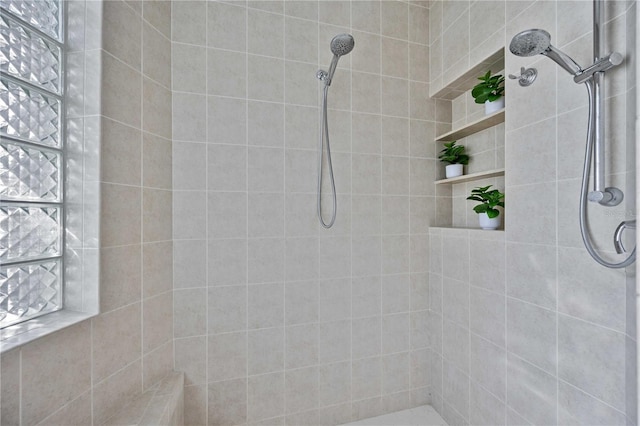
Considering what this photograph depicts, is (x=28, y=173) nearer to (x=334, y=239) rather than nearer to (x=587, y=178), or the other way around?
(x=334, y=239)

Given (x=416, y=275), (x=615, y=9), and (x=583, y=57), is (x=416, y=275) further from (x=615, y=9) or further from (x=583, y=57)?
(x=615, y=9)

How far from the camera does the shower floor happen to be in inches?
64.9

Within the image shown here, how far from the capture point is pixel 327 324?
1.63 metres

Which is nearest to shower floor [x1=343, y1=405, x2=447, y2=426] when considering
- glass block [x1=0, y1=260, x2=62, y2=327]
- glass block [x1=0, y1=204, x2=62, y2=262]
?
glass block [x1=0, y1=260, x2=62, y2=327]

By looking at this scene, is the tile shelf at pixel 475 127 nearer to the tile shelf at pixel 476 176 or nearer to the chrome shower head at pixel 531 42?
the tile shelf at pixel 476 176

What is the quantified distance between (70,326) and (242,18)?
4.93 ft

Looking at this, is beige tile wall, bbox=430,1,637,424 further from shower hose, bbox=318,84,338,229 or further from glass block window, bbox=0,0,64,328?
glass block window, bbox=0,0,64,328

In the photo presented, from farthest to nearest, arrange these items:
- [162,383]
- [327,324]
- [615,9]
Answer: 1. [327,324]
2. [162,383]
3. [615,9]

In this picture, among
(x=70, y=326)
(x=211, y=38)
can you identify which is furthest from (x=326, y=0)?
(x=70, y=326)

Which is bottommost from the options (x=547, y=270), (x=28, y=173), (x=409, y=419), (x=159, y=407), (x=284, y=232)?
(x=409, y=419)

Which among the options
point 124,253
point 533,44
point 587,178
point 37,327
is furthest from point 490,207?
point 37,327

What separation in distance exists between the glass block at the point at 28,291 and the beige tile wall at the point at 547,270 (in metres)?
1.72

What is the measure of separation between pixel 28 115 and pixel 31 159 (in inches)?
5.6

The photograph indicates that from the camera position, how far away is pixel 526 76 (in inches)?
46.2
